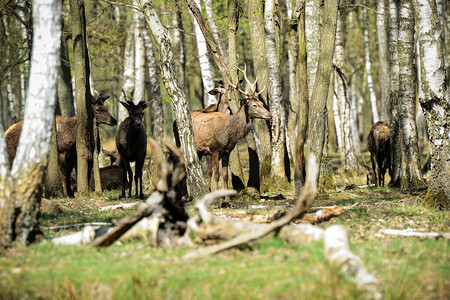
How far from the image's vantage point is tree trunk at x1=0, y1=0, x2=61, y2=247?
21.2 ft

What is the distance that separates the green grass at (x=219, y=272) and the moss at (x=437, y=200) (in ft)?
9.90

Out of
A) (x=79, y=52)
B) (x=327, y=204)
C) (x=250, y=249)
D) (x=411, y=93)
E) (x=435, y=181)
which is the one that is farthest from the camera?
(x=411, y=93)

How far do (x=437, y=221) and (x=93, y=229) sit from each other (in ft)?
16.7

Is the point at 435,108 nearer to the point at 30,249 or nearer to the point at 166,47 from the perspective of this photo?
the point at 166,47

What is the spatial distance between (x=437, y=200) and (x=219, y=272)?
5.85 meters

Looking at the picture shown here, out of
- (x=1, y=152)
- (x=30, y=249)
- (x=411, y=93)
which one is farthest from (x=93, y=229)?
(x=411, y=93)

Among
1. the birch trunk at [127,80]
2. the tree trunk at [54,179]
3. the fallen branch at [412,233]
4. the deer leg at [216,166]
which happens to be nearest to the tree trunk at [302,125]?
the deer leg at [216,166]

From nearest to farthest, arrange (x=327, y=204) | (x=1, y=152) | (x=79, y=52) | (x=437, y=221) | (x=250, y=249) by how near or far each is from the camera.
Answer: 1. (x=250, y=249)
2. (x=1, y=152)
3. (x=437, y=221)
4. (x=327, y=204)
5. (x=79, y=52)

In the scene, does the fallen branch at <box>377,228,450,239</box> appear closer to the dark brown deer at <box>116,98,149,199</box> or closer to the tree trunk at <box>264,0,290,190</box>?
the tree trunk at <box>264,0,290,190</box>

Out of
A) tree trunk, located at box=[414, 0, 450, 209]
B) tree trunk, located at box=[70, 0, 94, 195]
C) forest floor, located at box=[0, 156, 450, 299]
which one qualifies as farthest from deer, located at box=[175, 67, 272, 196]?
forest floor, located at box=[0, 156, 450, 299]

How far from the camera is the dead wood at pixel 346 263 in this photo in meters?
4.95

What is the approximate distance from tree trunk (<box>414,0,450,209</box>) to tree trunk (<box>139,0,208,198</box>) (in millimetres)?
4257

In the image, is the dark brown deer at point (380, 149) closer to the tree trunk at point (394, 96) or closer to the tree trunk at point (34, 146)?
the tree trunk at point (394, 96)

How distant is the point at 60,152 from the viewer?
1388 cm
